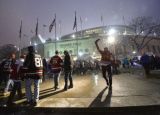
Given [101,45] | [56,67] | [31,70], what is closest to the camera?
[31,70]

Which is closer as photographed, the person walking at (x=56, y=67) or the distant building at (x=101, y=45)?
the person walking at (x=56, y=67)

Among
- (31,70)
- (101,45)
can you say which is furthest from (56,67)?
(101,45)

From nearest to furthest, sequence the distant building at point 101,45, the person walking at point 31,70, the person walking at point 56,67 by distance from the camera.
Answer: the person walking at point 31,70 < the person walking at point 56,67 < the distant building at point 101,45

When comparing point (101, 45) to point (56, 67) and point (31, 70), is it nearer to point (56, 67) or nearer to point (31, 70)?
point (56, 67)

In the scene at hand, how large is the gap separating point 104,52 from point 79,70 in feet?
45.5

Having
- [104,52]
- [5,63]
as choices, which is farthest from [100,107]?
[5,63]

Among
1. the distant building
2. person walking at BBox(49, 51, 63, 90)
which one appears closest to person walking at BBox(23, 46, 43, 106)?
person walking at BBox(49, 51, 63, 90)

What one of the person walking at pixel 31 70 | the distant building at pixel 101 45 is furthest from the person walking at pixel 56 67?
the distant building at pixel 101 45

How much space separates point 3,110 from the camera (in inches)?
214

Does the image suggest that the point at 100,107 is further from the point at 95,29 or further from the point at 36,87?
the point at 95,29

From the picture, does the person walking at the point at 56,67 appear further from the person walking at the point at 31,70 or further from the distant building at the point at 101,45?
the distant building at the point at 101,45

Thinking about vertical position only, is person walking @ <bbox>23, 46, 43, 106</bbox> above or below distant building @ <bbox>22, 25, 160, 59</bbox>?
below

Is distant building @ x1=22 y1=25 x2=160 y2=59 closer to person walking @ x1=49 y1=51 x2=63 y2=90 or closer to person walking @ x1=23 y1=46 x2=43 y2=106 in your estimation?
person walking @ x1=49 y1=51 x2=63 y2=90

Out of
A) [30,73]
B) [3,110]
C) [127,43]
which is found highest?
[127,43]
